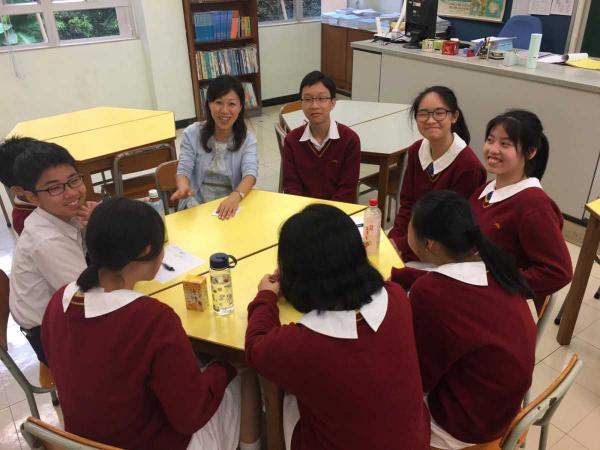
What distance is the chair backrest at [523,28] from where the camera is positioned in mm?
4844

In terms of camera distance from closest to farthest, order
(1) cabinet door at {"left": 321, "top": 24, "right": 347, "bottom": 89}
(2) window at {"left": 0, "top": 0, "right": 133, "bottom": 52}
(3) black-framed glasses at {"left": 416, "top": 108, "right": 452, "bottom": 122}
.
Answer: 1. (3) black-framed glasses at {"left": 416, "top": 108, "right": 452, "bottom": 122}
2. (2) window at {"left": 0, "top": 0, "right": 133, "bottom": 52}
3. (1) cabinet door at {"left": 321, "top": 24, "right": 347, "bottom": 89}

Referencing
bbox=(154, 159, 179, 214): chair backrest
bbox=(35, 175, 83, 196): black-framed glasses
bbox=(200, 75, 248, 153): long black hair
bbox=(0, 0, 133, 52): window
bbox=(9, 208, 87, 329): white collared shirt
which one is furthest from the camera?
bbox=(0, 0, 133, 52): window

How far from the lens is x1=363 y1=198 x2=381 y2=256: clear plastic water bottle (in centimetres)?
184

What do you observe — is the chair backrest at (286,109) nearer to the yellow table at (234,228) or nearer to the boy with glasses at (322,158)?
the boy with glasses at (322,158)

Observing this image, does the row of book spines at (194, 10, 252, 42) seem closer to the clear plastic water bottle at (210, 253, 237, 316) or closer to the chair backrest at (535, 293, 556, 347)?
the clear plastic water bottle at (210, 253, 237, 316)

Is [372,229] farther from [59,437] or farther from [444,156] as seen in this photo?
[59,437]

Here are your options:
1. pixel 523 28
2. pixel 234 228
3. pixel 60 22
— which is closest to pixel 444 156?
pixel 234 228

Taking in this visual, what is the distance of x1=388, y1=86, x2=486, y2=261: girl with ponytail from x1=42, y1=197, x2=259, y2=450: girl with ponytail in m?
1.28

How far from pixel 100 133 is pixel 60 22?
8.15 feet

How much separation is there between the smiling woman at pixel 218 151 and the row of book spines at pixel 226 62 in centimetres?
334

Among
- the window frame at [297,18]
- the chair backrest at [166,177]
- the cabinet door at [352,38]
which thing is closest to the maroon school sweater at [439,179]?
the chair backrest at [166,177]

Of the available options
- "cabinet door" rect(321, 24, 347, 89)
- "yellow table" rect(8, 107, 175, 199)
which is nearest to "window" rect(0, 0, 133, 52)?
"yellow table" rect(8, 107, 175, 199)

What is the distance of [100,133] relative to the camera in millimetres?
3348

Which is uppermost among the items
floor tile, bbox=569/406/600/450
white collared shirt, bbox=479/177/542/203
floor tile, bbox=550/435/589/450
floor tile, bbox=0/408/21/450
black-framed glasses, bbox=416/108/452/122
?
black-framed glasses, bbox=416/108/452/122
